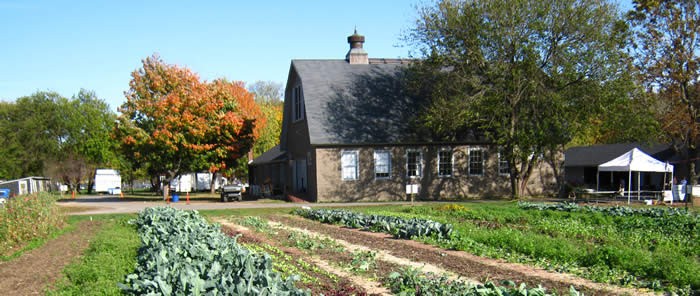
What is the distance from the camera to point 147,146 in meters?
32.3

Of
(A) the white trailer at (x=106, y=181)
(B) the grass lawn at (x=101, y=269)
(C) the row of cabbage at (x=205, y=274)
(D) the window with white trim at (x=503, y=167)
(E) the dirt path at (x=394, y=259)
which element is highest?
(D) the window with white trim at (x=503, y=167)

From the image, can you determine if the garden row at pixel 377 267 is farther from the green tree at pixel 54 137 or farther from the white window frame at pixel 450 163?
the green tree at pixel 54 137

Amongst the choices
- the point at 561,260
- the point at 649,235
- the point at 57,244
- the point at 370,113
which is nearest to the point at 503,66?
A: the point at 370,113

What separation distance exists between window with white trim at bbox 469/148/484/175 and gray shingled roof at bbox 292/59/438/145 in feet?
9.77

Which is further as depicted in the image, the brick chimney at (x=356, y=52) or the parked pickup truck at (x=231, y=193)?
the brick chimney at (x=356, y=52)

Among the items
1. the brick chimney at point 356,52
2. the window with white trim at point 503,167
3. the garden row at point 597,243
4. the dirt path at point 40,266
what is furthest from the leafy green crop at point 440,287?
the brick chimney at point 356,52

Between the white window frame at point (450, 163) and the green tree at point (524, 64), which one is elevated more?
the green tree at point (524, 64)

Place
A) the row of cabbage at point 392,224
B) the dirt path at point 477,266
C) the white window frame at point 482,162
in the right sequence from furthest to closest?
the white window frame at point 482,162 < the row of cabbage at point 392,224 < the dirt path at point 477,266

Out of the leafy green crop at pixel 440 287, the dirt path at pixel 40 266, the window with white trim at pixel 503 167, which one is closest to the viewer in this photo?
the leafy green crop at pixel 440 287

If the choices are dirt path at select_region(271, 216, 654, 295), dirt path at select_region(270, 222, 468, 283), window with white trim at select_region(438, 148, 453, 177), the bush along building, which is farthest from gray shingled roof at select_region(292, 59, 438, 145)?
dirt path at select_region(271, 216, 654, 295)

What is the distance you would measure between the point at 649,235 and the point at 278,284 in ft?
36.3

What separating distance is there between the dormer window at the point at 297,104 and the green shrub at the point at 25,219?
59.4 feet

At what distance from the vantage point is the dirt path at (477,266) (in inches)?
336

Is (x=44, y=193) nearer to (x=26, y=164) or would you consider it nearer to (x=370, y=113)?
(x=370, y=113)
